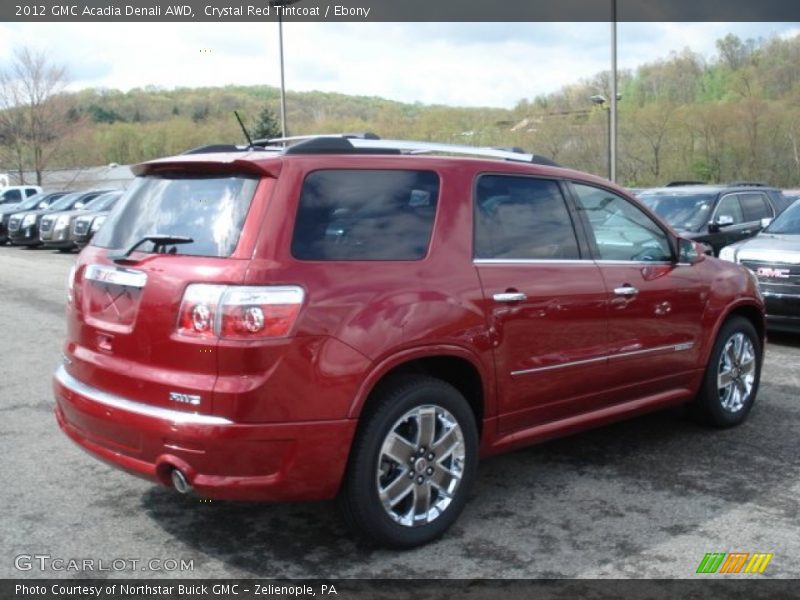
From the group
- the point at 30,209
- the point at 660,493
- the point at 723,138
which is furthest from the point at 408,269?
the point at 723,138

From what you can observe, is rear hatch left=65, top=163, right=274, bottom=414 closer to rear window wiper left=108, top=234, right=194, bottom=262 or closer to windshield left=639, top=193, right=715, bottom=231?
rear window wiper left=108, top=234, right=194, bottom=262


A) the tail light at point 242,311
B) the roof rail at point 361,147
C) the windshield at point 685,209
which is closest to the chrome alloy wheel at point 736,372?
the roof rail at point 361,147

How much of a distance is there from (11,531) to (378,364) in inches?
80.7

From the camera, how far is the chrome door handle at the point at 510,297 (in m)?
4.29

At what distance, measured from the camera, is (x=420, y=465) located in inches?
159

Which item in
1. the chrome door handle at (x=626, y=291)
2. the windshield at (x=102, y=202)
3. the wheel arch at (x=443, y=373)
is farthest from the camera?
the windshield at (x=102, y=202)

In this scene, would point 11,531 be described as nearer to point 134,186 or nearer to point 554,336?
point 134,186

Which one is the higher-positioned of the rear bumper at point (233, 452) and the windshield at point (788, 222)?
the windshield at point (788, 222)

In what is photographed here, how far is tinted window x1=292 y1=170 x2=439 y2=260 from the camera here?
12.5 feet

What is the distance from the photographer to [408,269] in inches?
157

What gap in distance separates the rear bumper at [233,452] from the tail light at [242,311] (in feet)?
1.19

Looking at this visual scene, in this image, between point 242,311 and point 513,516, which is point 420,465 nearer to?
point 513,516

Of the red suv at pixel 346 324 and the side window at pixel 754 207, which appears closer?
the red suv at pixel 346 324

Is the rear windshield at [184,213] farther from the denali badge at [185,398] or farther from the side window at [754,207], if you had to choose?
the side window at [754,207]
